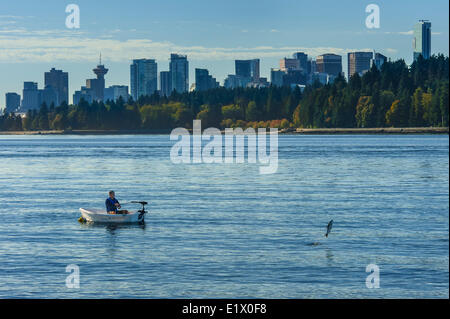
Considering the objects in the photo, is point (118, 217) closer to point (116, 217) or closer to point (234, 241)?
point (116, 217)

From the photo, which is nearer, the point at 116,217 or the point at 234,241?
the point at 234,241

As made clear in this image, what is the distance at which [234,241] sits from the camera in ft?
141

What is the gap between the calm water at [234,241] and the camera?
102ft

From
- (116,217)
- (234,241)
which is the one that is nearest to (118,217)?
(116,217)

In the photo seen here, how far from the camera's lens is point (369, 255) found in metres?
37.9

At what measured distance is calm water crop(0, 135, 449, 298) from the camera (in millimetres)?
31000

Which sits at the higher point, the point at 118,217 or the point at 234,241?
the point at 118,217

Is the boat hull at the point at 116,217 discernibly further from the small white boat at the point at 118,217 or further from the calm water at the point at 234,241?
the calm water at the point at 234,241

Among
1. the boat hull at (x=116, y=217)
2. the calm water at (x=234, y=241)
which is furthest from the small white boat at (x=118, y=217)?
the calm water at (x=234, y=241)

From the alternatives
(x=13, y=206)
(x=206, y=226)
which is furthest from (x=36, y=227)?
(x=13, y=206)

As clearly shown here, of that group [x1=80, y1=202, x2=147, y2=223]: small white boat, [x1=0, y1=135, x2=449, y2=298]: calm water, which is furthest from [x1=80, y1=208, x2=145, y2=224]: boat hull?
[x1=0, y1=135, x2=449, y2=298]: calm water

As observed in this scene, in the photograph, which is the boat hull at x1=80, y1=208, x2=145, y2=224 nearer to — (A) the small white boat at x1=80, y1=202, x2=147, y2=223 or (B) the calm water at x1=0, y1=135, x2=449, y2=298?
(A) the small white boat at x1=80, y1=202, x2=147, y2=223

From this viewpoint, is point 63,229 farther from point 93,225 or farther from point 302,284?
point 302,284

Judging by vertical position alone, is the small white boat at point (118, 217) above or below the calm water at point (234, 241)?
above
